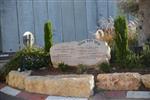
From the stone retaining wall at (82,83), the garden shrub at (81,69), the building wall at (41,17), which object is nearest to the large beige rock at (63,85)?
the stone retaining wall at (82,83)

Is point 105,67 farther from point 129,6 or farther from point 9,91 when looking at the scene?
point 129,6

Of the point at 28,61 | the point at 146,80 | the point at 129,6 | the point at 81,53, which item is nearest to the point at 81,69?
the point at 81,53

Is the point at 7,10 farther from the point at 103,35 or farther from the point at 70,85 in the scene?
the point at 70,85

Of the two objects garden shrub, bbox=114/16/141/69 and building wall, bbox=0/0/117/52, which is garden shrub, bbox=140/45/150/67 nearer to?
garden shrub, bbox=114/16/141/69

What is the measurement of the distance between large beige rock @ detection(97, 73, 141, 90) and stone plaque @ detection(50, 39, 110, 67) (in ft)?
2.28

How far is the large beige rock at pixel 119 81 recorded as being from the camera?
301 inches

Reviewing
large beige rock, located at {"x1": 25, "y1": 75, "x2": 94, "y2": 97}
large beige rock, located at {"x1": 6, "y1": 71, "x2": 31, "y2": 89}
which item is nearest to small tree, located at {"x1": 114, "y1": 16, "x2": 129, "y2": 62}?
large beige rock, located at {"x1": 25, "y1": 75, "x2": 94, "y2": 97}

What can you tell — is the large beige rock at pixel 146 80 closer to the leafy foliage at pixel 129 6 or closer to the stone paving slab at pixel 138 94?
the stone paving slab at pixel 138 94

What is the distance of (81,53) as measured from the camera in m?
8.63

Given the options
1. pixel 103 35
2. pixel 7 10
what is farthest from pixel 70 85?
pixel 7 10

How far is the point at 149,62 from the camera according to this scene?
8422 mm

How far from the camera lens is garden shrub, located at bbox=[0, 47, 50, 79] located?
9.14 metres

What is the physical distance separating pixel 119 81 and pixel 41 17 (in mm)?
8276

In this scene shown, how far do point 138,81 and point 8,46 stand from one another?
8.76 metres
